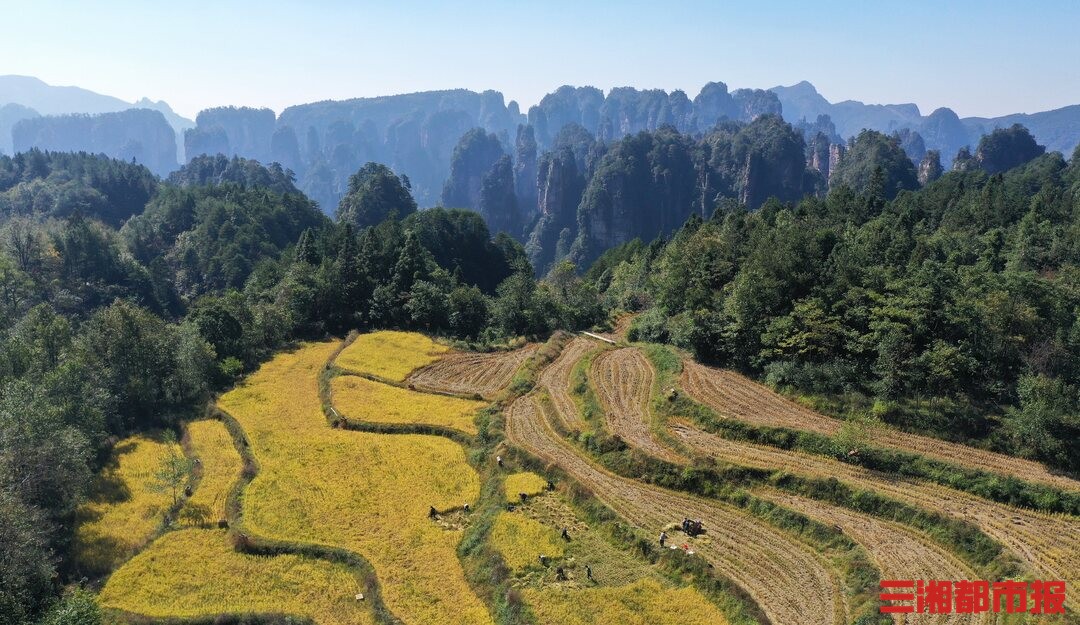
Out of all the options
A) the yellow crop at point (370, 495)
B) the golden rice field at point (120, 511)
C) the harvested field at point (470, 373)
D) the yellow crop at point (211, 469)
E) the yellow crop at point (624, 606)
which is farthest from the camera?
the harvested field at point (470, 373)

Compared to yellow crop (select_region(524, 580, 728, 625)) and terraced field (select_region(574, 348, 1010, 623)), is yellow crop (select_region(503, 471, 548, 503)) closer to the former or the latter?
terraced field (select_region(574, 348, 1010, 623))

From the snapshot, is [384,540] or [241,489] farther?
[241,489]

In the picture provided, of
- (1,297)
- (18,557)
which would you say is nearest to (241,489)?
(18,557)

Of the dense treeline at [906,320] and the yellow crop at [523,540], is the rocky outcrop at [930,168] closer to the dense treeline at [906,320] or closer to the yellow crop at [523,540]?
the dense treeline at [906,320]

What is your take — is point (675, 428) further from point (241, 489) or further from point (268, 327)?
point (268, 327)

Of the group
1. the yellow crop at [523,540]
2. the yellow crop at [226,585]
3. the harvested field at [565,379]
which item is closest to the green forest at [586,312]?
the yellow crop at [226,585]
